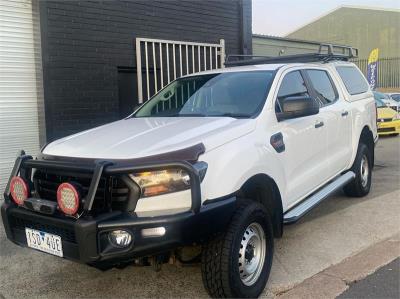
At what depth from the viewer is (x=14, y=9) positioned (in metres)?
6.96

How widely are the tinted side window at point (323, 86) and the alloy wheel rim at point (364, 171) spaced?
119cm

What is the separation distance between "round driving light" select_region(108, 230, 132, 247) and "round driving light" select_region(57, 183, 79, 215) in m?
0.29

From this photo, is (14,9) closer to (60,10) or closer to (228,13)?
(60,10)

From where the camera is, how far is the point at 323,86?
5645 mm

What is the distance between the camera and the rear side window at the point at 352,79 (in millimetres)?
6301

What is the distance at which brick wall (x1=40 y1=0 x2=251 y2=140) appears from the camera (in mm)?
7219

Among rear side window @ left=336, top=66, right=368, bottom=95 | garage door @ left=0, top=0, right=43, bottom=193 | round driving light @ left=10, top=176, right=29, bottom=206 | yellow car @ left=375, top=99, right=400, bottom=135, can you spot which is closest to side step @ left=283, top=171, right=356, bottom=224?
rear side window @ left=336, top=66, right=368, bottom=95

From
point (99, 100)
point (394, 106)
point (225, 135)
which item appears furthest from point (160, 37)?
point (394, 106)

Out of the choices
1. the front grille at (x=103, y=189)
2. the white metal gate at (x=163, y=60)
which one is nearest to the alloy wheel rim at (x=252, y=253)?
the front grille at (x=103, y=189)

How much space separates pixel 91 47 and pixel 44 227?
16.2 ft

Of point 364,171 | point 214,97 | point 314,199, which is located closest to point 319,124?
point 314,199

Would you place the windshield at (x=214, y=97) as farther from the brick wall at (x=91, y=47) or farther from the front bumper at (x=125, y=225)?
the brick wall at (x=91, y=47)

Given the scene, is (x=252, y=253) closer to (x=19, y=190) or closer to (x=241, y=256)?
(x=241, y=256)

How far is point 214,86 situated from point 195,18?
4980 millimetres
